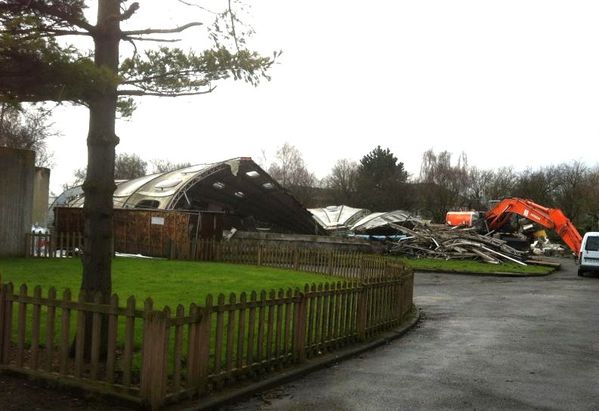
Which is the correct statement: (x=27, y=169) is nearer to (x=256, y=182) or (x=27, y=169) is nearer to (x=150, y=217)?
(x=150, y=217)

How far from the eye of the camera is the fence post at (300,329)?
748 cm

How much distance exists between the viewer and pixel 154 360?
17.4ft

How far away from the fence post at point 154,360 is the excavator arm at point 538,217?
30482mm

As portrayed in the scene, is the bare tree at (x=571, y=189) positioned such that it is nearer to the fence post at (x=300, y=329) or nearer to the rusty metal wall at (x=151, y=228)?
the rusty metal wall at (x=151, y=228)

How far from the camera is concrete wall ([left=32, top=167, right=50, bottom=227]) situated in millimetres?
34062

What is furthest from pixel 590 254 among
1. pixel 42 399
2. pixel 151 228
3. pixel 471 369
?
pixel 42 399

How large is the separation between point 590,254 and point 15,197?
2420 cm

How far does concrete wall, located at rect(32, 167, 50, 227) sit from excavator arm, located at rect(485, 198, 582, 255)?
27.2m

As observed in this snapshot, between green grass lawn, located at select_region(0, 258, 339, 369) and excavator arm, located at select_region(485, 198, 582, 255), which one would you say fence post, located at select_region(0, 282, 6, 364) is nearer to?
green grass lawn, located at select_region(0, 258, 339, 369)

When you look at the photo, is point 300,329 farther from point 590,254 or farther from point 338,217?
point 338,217

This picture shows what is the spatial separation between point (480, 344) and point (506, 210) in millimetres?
28339

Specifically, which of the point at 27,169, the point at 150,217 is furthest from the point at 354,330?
the point at 150,217

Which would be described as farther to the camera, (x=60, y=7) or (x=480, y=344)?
(x=480, y=344)

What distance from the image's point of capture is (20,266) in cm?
1695
